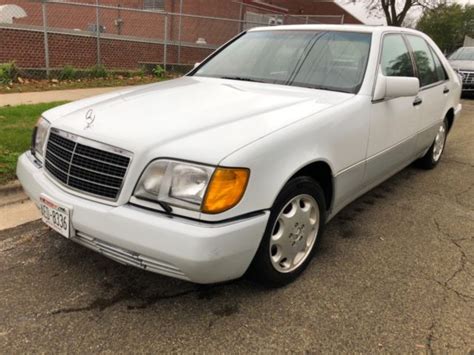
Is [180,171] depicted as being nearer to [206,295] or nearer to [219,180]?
[219,180]

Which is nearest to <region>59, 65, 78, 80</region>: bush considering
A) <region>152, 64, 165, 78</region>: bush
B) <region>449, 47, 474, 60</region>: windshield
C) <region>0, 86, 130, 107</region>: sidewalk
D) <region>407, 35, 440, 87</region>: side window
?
<region>0, 86, 130, 107</region>: sidewalk

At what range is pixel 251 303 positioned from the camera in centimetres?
261

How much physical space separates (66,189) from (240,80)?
5.73ft

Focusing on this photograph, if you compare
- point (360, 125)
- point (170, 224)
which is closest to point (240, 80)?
point (360, 125)

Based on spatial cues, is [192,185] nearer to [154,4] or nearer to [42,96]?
[42,96]

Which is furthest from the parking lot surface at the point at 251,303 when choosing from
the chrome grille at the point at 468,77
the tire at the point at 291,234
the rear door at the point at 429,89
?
the chrome grille at the point at 468,77

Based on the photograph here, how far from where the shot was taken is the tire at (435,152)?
526cm

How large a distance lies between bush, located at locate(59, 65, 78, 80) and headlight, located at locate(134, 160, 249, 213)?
9172 mm

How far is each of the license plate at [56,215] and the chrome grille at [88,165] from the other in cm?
13

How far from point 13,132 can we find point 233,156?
409cm

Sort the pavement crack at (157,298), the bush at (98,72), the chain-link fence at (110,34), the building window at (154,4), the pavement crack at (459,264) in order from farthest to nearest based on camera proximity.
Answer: the building window at (154,4) → the bush at (98,72) → the chain-link fence at (110,34) → the pavement crack at (459,264) → the pavement crack at (157,298)

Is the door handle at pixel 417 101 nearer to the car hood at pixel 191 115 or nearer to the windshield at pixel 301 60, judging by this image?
the windshield at pixel 301 60

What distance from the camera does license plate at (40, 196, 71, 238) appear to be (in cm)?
242

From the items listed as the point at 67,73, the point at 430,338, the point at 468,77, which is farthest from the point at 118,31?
the point at 430,338
